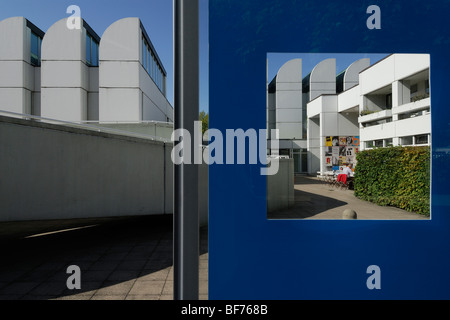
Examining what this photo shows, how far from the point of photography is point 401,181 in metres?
3.35

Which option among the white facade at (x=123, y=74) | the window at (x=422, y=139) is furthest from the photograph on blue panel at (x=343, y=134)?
the white facade at (x=123, y=74)

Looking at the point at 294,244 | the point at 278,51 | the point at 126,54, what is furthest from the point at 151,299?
the point at 126,54

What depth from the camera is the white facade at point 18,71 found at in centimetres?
1410

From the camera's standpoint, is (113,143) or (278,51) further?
(113,143)

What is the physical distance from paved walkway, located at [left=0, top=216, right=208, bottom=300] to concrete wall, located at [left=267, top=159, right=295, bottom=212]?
1238mm

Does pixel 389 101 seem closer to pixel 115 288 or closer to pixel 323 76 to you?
pixel 323 76

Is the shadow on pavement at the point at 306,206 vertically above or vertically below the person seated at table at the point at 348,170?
below

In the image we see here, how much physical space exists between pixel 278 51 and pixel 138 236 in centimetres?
584

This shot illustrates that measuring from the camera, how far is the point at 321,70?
122 inches

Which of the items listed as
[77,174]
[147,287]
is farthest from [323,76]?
[77,174]

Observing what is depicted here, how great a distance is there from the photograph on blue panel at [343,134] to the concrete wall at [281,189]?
0.5 inches

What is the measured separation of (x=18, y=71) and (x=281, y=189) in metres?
17.4

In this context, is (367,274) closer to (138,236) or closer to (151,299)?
(151,299)

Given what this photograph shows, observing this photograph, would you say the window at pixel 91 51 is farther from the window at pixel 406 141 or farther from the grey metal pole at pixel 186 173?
the window at pixel 406 141
